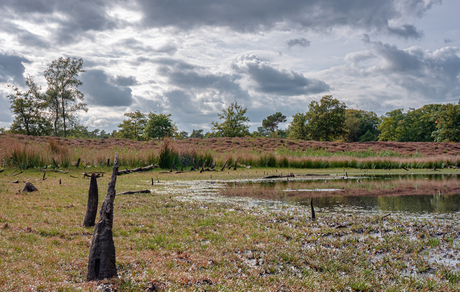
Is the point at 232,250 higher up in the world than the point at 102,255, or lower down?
lower down

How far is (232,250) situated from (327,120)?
216 feet

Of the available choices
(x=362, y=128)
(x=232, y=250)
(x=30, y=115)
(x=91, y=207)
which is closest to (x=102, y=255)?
(x=232, y=250)

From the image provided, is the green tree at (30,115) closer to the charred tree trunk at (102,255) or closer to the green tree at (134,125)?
the green tree at (134,125)

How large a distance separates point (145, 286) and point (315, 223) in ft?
14.6

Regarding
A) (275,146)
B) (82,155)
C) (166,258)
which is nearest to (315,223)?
(166,258)

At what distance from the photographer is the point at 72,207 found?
7.71 metres

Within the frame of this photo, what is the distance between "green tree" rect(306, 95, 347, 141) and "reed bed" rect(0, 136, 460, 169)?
3309 centimetres

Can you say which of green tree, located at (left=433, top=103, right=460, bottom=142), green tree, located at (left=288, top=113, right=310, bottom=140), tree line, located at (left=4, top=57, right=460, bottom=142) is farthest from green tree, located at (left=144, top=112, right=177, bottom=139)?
green tree, located at (left=433, top=103, right=460, bottom=142)

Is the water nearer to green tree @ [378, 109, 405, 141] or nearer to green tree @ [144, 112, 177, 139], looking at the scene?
green tree @ [144, 112, 177, 139]

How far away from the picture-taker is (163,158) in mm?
23281

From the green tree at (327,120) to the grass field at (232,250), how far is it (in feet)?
202

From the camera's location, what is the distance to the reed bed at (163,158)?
62.3 ft

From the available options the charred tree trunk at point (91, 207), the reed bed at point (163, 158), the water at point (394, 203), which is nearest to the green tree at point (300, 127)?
the reed bed at point (163, 158)

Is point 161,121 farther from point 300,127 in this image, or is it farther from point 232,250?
point 232,250
